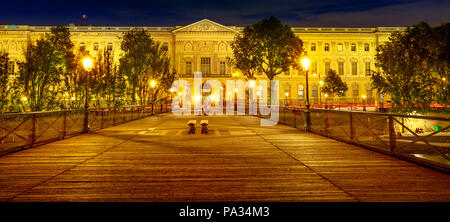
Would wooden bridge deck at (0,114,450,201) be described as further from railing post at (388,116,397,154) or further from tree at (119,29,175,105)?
tree at (119,29,175,105)

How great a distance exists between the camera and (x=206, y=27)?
5822 cm

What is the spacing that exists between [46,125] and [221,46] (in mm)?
50813

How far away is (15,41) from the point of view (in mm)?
58625

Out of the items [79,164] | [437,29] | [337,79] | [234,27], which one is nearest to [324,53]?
[337,79]

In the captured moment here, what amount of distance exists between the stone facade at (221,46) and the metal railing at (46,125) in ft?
117

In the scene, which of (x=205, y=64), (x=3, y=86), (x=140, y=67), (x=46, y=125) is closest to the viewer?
(x=46, y=125)

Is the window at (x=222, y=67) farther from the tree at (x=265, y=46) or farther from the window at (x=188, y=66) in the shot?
the tree at (x=265, y=46)

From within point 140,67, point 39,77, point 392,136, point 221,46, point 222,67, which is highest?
point 221,46

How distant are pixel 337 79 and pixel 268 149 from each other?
4595 centimetres

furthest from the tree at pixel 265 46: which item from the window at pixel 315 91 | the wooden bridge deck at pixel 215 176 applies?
the window at pixel 315 91

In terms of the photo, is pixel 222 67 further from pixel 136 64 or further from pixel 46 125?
pixel 46 125

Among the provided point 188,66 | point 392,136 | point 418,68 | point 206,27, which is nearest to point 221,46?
point 206,27

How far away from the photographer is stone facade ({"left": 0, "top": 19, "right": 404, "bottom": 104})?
58281mm

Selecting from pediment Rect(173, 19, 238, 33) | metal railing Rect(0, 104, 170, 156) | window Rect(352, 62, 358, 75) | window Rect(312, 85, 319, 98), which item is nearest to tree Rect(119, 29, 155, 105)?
metal railing Rect(0, 104, 170, 156)
